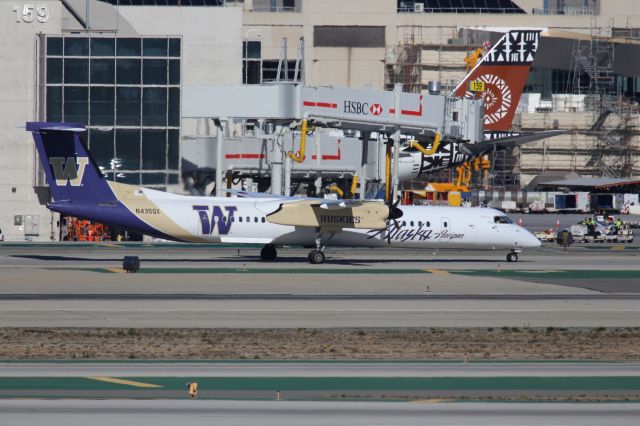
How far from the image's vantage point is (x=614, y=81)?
139 m

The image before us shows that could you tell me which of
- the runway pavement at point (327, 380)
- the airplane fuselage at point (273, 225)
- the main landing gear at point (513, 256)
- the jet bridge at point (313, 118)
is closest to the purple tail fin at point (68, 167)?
the airplane fuselage at point (273, 225)

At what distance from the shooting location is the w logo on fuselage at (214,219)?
51188mm

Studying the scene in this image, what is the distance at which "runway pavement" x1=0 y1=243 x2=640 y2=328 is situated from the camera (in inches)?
1321

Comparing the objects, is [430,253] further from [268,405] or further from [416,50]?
[416,50]

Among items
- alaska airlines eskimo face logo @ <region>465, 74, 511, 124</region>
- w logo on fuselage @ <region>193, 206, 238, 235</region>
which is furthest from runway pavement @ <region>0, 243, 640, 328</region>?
alaska airlines eskimo face logo @ <region>465, 74, 511, 124</region>

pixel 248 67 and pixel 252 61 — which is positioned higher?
pixel 252 61

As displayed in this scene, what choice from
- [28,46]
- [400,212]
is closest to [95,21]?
[28,46]

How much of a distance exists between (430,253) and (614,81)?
83907 millimetres

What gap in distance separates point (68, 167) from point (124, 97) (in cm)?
2619

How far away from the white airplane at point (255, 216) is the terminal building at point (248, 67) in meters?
16.0

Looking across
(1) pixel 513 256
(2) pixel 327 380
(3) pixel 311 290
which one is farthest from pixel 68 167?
(2) pixel 327 380

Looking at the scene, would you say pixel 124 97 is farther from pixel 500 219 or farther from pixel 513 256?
pixel 513 256

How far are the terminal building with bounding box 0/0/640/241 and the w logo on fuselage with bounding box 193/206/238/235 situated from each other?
637 inches

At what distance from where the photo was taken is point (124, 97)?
75438mm
